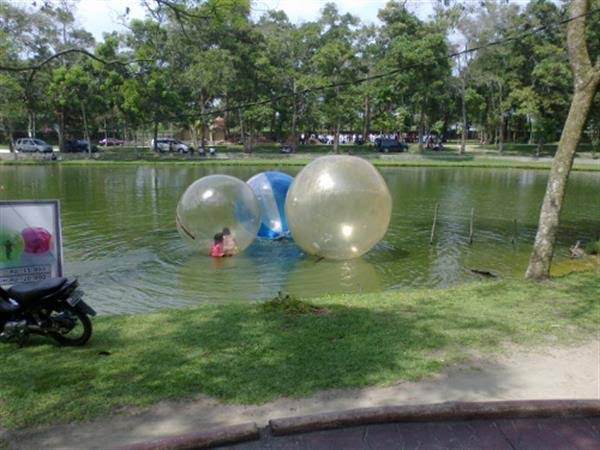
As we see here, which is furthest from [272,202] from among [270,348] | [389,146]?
[389,146]

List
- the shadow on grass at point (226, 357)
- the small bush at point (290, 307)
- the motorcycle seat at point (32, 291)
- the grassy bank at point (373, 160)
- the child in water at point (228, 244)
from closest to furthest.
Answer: the shadow on grass at point (226, 357) < the motorcycle seat at point (32, 291) < the small bush at point (290, 307) < the child in water at point (228, 244) < the grassy bank at point (373, 160)

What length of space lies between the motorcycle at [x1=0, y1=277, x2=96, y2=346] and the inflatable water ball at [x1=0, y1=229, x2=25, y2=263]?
710mm

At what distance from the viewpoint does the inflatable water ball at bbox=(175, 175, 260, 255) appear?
13516 mm

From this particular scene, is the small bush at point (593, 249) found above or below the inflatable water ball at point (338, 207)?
below

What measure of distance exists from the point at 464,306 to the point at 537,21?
4499 cm

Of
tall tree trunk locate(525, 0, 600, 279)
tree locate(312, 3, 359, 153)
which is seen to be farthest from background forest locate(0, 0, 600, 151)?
tall tree trunk locate(525, 0, 600, 279)

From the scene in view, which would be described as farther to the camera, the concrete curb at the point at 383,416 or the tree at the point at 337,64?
the tree at the point at 337,64

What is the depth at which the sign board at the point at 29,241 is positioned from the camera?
7441mm

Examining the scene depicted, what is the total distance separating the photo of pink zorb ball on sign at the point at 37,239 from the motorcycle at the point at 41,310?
89 cm

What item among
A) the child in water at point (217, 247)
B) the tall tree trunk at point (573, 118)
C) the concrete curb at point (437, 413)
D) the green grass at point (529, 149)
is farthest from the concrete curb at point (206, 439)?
the green grass at point (529, 149)

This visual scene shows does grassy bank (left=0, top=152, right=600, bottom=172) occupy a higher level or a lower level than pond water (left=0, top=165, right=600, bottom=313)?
higher

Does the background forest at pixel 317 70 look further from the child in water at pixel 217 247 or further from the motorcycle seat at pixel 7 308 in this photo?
the motorcycle seat at pixel 7 308

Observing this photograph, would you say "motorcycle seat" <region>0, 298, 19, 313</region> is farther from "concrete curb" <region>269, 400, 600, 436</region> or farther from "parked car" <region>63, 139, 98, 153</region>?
"parked car" <region>63, 139, 98, 153</region>

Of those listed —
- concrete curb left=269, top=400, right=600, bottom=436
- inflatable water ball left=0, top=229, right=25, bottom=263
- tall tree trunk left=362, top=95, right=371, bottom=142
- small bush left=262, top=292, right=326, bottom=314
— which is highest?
tall tree trunk left=362, top=95, right=371, bottom=142
